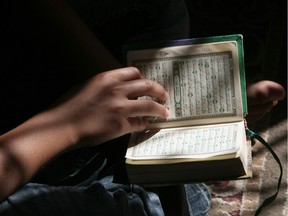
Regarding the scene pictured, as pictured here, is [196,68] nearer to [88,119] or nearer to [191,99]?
[191,99]

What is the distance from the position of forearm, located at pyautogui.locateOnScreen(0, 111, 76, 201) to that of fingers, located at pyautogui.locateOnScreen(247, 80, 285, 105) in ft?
1.00

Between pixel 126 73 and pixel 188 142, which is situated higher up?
pixel 126 73

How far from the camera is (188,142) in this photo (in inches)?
35.8

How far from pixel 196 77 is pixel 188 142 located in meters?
0.11

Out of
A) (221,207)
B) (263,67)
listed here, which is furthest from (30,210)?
(263,67)

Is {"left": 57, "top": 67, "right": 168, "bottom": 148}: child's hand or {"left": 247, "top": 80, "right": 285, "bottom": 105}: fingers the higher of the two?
{"left": 57, "top": 67, "right": 168, "bottom": 148}: child's hand

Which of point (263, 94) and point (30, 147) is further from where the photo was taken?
point (263, 94)

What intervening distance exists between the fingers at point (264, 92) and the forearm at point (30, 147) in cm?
30

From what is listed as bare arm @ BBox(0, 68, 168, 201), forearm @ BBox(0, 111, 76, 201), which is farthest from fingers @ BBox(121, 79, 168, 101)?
forearm @ BBox(0, 111, 76, 201)

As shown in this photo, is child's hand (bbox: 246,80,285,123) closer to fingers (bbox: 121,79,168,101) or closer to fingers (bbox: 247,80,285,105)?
fingers (bbox: 247,80,285,105)

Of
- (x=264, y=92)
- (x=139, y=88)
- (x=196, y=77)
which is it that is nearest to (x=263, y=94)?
(x=264, y=92)

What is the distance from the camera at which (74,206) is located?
856 mm

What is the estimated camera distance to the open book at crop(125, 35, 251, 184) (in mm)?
891

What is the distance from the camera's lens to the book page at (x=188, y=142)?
87 centimetres
